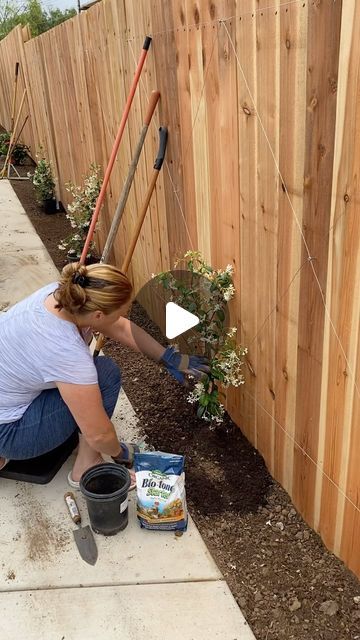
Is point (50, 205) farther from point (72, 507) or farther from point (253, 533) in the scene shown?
point (253, 533)

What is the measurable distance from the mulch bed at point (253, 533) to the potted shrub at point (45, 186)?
4956mm

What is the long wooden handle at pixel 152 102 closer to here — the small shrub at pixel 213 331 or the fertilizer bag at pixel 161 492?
the small shrub at pixel 213 331

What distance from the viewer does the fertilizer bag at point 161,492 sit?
2.42 m

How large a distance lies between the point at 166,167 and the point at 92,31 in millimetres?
1834

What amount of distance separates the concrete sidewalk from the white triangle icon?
2.82ft

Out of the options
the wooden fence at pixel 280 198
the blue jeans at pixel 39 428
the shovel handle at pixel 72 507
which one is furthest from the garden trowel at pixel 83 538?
the wooden fence at pixel 280 198

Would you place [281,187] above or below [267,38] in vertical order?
below

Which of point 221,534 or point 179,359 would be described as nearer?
point 221,534

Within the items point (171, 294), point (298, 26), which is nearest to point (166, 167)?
point (171, 294)

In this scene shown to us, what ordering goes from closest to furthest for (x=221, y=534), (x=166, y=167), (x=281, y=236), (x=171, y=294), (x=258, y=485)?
1. (x=281, y=236)
2. (x=221, y=534)
3. (x=258, y=485)
4. (x=171, y=294)
5. (x=166, y=167)

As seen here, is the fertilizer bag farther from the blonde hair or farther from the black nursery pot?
the black nursery pot

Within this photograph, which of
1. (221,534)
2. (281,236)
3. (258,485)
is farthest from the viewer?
(258,485)

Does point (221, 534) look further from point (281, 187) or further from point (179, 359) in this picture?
point (281, 187)

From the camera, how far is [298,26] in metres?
1.88
